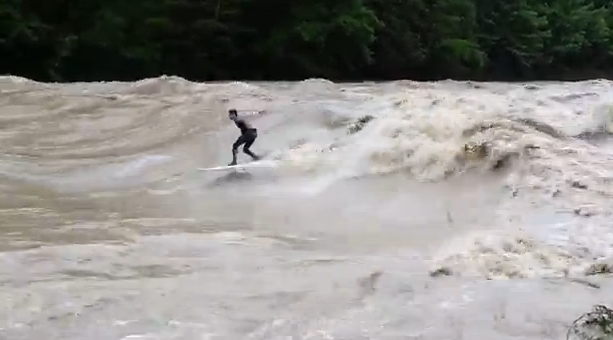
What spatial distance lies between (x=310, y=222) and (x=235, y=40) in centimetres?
1655

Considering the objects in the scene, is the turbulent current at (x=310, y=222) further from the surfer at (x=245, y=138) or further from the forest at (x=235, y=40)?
the forest at (x=235, y=40)

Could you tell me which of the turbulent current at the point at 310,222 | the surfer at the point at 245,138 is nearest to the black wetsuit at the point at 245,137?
the surfer at the point at 245,138

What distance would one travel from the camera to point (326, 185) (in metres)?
9.77

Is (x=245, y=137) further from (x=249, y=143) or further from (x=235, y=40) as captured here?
(x=235, y=40)

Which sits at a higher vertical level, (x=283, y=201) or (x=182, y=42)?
(x=182, y=42)

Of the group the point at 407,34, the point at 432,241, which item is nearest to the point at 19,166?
the point at 432,241

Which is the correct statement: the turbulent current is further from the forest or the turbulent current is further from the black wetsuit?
the forest

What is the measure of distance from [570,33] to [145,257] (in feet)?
87.8

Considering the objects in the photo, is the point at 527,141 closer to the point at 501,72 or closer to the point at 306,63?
the point at 306,63

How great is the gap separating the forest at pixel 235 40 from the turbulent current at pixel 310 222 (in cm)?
841

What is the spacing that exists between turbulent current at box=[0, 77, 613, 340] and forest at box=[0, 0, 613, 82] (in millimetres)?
8411

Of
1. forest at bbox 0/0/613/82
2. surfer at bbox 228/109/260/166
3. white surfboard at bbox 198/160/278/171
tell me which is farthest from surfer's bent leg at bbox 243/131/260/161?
forest at bbox 0/0/613/82

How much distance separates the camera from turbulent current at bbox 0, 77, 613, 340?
17.5 ft

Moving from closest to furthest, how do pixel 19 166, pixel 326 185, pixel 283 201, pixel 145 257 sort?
pixel 145 257, pixel 283 201, pixel 326 185, pixel 19 166
